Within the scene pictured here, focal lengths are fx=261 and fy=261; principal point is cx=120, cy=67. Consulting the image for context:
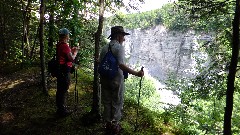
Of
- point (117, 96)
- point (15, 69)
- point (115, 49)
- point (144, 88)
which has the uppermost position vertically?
point (115, 49)

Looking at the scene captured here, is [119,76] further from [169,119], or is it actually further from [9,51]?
[9,51]

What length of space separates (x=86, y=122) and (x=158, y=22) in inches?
3384

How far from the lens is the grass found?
5160 millimetres

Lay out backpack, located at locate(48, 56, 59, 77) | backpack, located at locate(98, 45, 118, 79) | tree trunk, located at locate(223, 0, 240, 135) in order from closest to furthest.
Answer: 1. backpack, located at locate(98, 45, 118, 79)
2. backpack, located at locate(48, 56, 59, 77)
3. tree trunk, located at locate(223, 0, 240, 135)

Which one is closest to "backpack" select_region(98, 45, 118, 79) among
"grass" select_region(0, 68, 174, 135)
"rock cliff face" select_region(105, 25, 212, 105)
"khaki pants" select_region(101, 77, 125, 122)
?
"khaki pants" select_region(101, 77, 125, 122)

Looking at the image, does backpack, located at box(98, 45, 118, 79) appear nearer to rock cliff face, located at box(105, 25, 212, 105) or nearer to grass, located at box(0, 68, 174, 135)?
grass, located at box(0, 68, 174, 135)

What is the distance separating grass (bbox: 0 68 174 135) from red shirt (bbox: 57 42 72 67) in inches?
48.5

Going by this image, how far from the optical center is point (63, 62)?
5570 mm

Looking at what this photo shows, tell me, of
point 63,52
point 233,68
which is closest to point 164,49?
point 233,68

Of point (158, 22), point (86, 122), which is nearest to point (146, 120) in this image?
point (86, 122)

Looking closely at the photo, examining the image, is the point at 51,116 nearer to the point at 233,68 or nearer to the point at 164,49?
the point at 233,68

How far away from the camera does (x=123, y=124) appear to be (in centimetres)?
535

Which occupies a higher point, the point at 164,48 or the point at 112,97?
the point at 112,97

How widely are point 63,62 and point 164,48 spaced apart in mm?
83739
